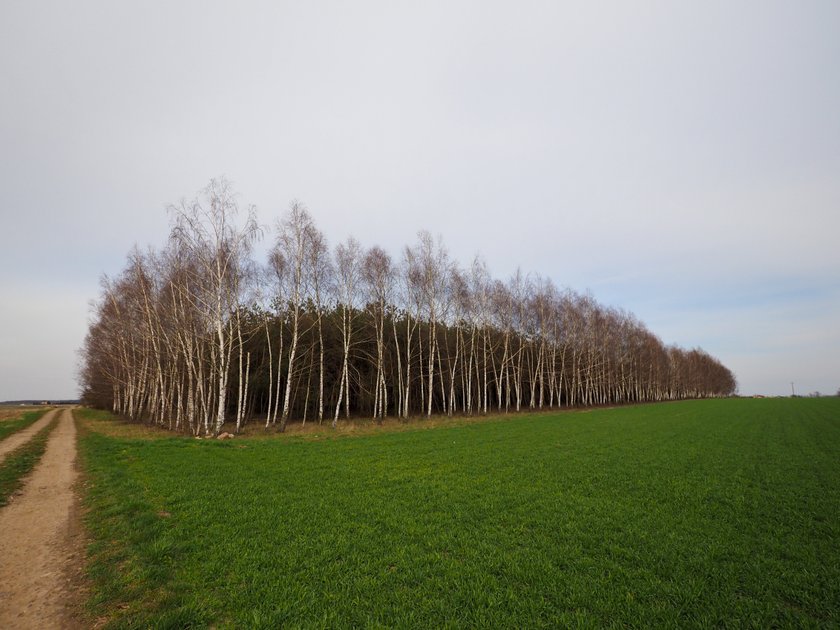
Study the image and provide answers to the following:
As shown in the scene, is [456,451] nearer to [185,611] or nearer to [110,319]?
[185,611]

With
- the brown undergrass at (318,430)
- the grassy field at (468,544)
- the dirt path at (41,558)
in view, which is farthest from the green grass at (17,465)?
the brown undergrass at (318,430)

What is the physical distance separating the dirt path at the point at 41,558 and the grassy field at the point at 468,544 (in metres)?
0.37

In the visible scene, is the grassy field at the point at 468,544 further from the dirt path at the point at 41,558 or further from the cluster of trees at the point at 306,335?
the cluster of trees at the point at 306,335

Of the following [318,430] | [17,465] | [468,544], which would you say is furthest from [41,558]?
[318,430]

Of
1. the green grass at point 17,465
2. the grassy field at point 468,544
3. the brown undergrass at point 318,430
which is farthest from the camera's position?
the brown undergrass at point 318,430

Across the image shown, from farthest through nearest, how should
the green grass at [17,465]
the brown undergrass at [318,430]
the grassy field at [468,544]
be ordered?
the brown undergrass at [318,430]
the green grass at [17,465]
the grassy field at [468,544]

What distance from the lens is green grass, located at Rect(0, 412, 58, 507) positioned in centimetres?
1037

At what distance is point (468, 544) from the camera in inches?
257

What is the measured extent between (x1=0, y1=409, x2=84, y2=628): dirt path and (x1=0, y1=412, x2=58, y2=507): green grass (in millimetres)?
366

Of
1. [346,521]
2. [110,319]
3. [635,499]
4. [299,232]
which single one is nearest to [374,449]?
[346,521]

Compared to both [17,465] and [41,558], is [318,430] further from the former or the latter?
[41,558]

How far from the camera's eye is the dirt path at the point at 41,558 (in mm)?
4676

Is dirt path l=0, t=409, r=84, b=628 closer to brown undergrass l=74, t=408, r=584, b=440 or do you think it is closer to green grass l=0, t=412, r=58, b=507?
green grass l=0, t=412, r=58, b=507

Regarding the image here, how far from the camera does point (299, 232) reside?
89.4ft
